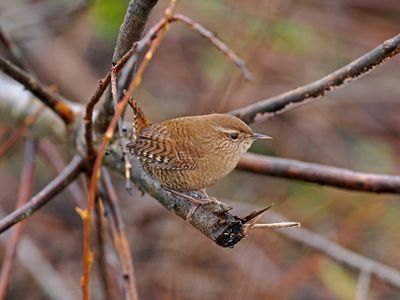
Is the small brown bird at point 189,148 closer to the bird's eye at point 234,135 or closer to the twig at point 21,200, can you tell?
the bird's eye at point 234,135

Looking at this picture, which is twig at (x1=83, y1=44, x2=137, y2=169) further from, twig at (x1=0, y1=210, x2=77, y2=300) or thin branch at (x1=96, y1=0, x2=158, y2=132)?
twig at (x1=0, y1=210, x2=77, y2=300)

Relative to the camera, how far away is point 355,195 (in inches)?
180

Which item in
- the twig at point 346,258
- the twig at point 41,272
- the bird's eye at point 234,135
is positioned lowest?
the twig at point 41,272

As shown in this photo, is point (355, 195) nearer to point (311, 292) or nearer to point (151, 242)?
point (311, 292)

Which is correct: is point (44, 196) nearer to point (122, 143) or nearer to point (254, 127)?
point (122, 143)

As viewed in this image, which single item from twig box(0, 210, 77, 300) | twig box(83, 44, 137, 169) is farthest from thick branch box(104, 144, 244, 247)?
twig box(0, 210, 77, 300)

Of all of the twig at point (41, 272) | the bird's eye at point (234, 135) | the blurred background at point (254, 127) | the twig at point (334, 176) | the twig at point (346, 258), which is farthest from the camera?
the blurred background at point (254, 127)

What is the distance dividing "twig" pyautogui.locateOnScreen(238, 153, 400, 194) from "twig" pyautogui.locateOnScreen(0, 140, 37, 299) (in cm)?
89

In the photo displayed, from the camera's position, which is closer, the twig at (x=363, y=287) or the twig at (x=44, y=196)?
the twig at (x=44, y=196)

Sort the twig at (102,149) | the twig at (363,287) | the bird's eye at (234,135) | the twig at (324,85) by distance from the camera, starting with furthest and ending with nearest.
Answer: the twig at (363,287), the bird's eye at (234,135), the twig at (324,85), the twig at (102,149)

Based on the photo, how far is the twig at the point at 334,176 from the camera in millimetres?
2453

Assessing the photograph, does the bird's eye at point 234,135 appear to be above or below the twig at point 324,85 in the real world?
below

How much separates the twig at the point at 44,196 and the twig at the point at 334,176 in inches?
28.8

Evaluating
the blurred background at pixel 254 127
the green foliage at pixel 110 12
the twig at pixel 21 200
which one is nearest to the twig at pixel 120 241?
the twig at pixel 21 200
